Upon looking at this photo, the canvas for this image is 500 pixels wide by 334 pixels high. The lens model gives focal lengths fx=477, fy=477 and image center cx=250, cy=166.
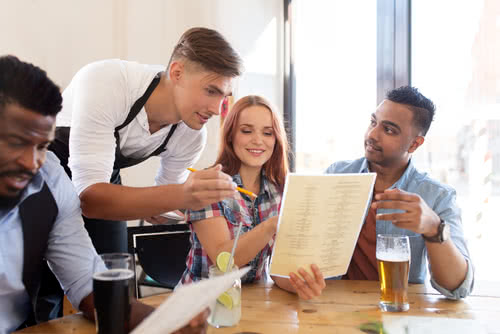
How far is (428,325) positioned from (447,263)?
0.35 meters

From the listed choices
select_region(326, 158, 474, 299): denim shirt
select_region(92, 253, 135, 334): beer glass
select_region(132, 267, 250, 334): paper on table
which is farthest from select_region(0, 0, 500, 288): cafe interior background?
select_region(132, 267, 250, 334): paper on table

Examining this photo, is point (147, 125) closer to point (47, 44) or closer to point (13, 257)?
point (13, 257)

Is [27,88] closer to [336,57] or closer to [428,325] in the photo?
[428,325]

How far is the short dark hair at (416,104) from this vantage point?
1808 mm

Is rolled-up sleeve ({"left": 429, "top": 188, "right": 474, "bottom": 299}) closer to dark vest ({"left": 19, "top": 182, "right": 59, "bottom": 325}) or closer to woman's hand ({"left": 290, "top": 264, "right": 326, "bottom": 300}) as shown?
woman's hand ({"left": 290, "top": 264, "right": 326, "bottom": 300})

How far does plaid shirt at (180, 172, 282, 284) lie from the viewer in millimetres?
1580

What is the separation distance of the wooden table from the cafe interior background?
1271 millimetres

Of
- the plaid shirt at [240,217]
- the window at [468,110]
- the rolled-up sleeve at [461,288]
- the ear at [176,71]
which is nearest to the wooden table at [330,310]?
the rolled-up sleeve at [461,288]

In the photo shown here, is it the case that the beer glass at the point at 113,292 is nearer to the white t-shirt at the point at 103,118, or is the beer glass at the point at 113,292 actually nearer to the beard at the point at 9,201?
the beard at the point at 9,201

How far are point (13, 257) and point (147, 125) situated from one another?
0.75m

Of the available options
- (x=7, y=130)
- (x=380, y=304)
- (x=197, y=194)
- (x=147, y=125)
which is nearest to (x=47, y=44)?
(x=147, y=125)

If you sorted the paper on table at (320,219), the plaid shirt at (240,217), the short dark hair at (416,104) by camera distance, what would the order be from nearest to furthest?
1. the paper on table at (320,219)
2. the plaid shirt at (240,217)
3. the short dark hair at (416,104)

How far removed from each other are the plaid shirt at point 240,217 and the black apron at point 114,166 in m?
0.37

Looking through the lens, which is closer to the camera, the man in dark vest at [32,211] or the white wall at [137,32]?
the man in dark vest at [32,211]
